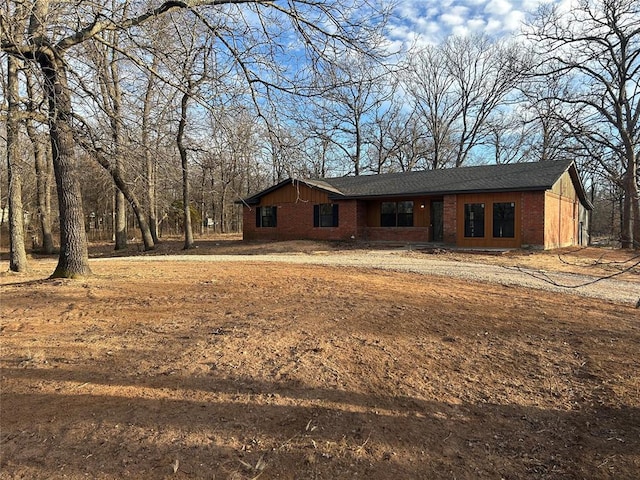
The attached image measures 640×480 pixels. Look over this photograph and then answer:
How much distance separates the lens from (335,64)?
629 cm

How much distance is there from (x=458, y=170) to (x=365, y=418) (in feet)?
66.1

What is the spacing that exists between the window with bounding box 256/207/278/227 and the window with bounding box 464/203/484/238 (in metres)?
10.5

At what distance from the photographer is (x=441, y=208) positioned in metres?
20.1

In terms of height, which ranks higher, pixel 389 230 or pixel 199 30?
pixel 199 30

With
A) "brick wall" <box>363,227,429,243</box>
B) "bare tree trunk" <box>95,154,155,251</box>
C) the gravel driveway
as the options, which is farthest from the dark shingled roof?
"bare tree trunk" <box>95,154,155,251</box>

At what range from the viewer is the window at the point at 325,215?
21281 millimetres

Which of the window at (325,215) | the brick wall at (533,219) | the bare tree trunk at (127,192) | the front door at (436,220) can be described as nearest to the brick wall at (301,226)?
the window at (325,215)

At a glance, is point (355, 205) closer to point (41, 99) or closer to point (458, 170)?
point (458, 170)

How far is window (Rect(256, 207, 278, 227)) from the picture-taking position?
23250mm

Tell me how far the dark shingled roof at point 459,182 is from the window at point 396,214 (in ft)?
2.88

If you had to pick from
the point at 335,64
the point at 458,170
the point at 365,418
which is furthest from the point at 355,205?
the point at 365,418

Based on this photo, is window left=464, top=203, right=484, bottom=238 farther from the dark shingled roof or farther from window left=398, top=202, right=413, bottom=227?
window left=398, top=202, right=413, bottom=227

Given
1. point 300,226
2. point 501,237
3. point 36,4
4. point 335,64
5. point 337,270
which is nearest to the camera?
point 36,4

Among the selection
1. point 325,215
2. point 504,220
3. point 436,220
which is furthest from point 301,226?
point 504,220
